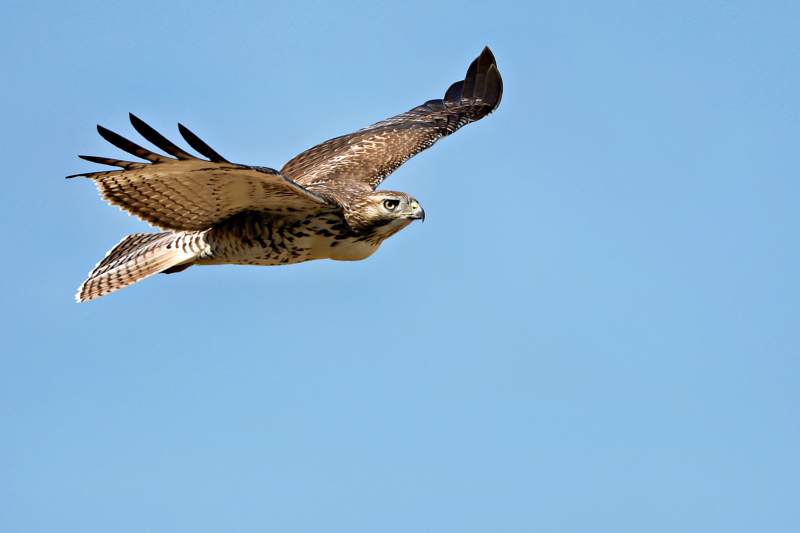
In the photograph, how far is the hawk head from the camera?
10.9m

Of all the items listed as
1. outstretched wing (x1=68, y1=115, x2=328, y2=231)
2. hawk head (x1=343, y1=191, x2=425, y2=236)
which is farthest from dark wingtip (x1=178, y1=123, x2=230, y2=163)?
hawk head (x1=343, y1=191, x2=425, y2=236)

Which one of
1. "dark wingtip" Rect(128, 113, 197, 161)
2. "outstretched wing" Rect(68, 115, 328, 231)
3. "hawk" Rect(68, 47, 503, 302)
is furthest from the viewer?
"hawk" Rect(68, 47, 503, 302)

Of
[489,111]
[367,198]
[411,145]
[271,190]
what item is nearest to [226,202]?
[271,190]

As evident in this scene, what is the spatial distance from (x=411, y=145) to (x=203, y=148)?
18.5 ft

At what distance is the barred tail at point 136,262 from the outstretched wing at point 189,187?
524 millimetres

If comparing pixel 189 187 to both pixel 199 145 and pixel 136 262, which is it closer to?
pixel 199 145

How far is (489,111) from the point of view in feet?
50.9

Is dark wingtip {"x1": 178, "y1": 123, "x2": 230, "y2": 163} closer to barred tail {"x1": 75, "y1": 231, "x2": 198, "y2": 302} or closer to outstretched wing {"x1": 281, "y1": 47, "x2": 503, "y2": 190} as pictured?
barred tail {"x1": 75, "y1": 231, "x2": 198, "y2": 302}

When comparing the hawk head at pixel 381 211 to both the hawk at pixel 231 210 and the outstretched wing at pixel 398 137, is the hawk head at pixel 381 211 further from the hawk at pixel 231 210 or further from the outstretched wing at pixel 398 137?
the outstretched wing at pixel 398 137

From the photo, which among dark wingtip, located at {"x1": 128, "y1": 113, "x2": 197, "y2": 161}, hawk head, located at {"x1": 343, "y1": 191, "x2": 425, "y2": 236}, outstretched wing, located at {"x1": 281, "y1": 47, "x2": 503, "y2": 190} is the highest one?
outstretched wing, located at {"x1": 281, "y1": 47, "x2": 503, "y2": 190}

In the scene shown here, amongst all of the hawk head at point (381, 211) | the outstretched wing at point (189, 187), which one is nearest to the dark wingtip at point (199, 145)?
the outstretched wing at point (189, 187)

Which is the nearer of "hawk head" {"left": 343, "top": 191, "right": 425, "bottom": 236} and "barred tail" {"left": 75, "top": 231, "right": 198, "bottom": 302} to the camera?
"hawk head" {"left": 343, "top": 191, "right": 425, "bottom": 236}

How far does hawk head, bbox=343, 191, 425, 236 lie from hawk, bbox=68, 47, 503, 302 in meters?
0.01

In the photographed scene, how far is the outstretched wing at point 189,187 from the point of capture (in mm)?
9039
